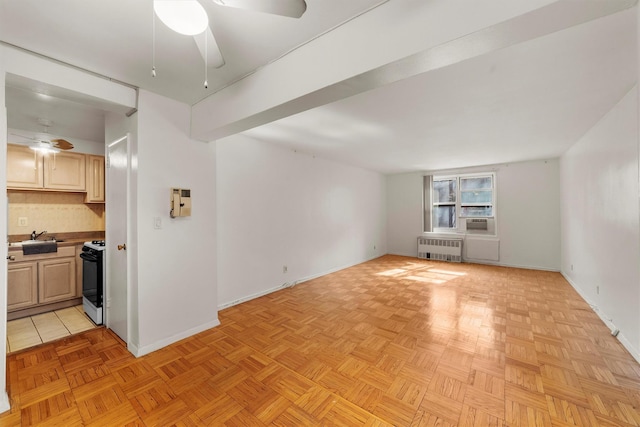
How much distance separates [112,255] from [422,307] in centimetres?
372

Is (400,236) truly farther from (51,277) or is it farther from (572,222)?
(51,277)

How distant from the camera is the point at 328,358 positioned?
227cm

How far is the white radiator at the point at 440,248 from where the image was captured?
6252mm

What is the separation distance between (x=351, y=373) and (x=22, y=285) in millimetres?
4009

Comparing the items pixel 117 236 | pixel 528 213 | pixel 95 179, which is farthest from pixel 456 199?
pixel 95 179

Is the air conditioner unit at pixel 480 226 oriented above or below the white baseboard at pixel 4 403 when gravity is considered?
above

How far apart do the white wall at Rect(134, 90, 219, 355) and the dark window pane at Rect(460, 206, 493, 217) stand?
19.6 feet

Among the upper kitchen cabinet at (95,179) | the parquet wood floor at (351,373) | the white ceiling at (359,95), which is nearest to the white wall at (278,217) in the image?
the white ceiling at (359,95)

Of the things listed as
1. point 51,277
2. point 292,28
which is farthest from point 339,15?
point 51,277

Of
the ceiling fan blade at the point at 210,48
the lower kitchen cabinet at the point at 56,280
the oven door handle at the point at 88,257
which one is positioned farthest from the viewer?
the lower kitchen cabinet at the point at 56,280

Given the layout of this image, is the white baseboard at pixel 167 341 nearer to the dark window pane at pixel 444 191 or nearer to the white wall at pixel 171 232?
the white wall at pixel 171 232

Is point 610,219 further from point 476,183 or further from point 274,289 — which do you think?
point 274,289

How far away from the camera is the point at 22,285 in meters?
3.12

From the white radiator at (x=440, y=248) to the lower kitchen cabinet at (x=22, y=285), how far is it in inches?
279
